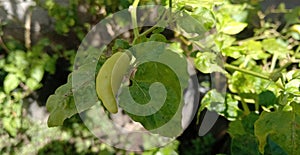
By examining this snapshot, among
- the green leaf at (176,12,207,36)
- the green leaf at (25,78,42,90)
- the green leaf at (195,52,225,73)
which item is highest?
the green leaf at (176,12,207,36)

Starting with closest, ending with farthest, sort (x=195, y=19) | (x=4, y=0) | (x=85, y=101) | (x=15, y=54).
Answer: (x=85, y=101)
(x=195, y=19)
(x=15, y=54)
(x=4, y=0)

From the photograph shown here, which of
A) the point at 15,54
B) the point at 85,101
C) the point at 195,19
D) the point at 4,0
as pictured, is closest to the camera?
the point at 85,101

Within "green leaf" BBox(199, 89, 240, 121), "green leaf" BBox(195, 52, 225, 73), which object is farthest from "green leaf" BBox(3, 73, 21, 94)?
"green leaf" BBox(195, 52, 225, 73)

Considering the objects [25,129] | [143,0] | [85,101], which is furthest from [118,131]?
[85,101]

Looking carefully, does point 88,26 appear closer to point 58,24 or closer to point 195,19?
point 58,24

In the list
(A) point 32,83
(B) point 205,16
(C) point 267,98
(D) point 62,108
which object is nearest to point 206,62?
(B) point 205,16

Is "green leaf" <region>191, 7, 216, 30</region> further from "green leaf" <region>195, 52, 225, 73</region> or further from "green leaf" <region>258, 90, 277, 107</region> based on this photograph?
"green leaf" <region>258, 90, 277, 107</region>

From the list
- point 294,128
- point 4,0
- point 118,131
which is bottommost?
point 118,131

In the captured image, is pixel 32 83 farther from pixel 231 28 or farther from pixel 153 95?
pixel 153 95
